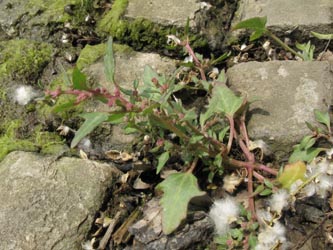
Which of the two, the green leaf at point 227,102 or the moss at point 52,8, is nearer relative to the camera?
the green leaf at point 227,102

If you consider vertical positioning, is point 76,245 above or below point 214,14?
below

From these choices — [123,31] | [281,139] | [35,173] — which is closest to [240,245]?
[281,139]

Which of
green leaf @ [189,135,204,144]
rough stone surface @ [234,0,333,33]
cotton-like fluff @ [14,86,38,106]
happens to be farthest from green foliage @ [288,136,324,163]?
cotton-like fluff @ [14,86,38,106]

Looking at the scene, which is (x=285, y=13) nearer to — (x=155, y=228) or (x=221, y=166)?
(x=221, y=166)

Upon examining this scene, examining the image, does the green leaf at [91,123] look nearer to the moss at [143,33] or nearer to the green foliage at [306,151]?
the green foliage at [306,151]

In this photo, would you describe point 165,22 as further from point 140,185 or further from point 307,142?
point 307,142

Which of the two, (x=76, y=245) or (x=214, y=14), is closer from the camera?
(x=76, y=245)

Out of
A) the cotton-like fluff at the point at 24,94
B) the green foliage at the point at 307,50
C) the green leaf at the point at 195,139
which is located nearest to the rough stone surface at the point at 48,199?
the cotton-like fluff at the point at 24,94
